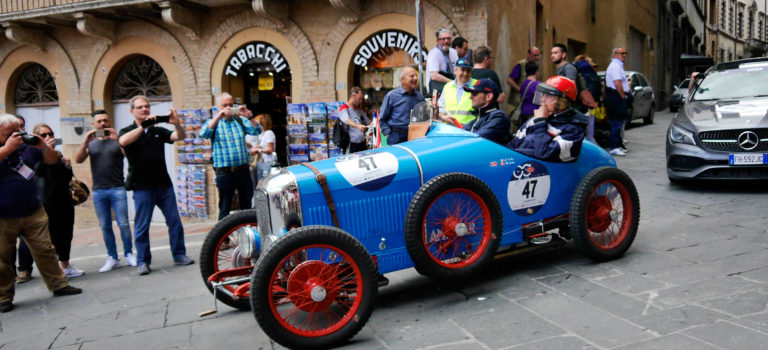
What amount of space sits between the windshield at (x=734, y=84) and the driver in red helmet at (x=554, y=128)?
4296 millimetres

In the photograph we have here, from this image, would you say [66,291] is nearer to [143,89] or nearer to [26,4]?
[143,89]

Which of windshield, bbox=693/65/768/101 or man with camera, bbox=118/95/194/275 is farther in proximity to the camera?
windshield, bbox=693/65/768/101

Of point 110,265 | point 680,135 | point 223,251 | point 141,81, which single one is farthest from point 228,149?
point 141,81

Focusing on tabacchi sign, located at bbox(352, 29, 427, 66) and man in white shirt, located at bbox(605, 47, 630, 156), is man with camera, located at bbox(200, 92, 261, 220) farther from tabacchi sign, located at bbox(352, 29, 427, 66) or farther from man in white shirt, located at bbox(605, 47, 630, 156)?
man in white shirt, located at bbox(605, 47, 630, 156)

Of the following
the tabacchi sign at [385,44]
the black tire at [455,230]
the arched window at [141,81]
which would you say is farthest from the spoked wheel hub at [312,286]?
the arched window at [141,81]

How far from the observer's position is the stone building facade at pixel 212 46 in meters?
11.7

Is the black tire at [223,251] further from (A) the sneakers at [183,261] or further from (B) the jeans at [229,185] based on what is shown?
(B) the jeans at [229,185]

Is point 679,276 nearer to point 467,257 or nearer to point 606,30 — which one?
point 467,257

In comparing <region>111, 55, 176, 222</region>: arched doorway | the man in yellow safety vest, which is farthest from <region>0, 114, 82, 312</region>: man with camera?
<region>111, 55, 176, 222</region>: arched doorway

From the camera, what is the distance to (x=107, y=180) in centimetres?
679

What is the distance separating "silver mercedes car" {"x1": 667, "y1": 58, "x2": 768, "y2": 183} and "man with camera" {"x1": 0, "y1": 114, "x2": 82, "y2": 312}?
24.2ft

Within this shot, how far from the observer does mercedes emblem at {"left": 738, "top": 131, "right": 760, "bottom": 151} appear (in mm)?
6934

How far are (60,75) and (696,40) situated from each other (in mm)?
36575

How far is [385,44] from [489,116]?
732 cm
